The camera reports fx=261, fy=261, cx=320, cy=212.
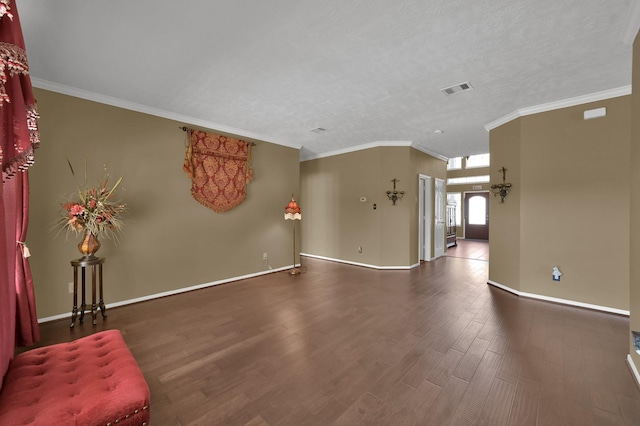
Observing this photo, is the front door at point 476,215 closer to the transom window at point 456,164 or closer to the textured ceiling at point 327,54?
the transom window at point 456,164

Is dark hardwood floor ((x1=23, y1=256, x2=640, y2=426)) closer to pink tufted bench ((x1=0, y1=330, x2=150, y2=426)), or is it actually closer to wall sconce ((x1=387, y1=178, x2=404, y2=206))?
pink tufted bench ((x1=0, y1=330, x2=150, y2=426))

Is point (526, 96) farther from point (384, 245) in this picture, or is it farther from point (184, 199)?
point (184, 199)

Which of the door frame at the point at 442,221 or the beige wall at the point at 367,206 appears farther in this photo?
the door frame at the point at 442,221

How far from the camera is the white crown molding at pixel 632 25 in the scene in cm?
205

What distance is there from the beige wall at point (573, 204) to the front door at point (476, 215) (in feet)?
25.8

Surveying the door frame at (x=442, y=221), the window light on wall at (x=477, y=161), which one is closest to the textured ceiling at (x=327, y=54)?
the door frame at (x=442, y=221)

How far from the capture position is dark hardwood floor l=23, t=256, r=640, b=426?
183cm

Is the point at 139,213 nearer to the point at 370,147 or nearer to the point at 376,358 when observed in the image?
the point at 376,358

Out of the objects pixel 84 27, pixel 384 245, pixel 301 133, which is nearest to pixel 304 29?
pixel 84 27

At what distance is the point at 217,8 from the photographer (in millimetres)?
2088

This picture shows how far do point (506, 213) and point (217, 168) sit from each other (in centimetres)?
516

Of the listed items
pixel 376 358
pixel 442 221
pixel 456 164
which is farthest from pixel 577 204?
pixel 456 164

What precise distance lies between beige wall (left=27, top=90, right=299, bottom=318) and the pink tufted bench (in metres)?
2.27

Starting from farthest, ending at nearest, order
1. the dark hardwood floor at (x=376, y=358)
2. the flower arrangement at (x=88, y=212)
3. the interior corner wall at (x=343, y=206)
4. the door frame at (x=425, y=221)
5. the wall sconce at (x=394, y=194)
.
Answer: the door frame at (x=425, y=221)
the interior corner wall at (x=343, y=206)
the wall sconce at (x=394, y=194)
the flower arrangement at (x=88, y=212)
the dark hardwood floor at (x=376, y=358)
